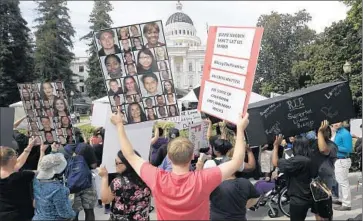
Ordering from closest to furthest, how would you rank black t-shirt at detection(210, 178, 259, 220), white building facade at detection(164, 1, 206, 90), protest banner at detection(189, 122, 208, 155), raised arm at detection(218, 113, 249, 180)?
raised arm at detection(218, 113, 249, 180) < black t-shirt at detection(210, 178, 259, 220) < protest banner at detection(189, 122, 208, 155) < white building facade at detection(164, 1, 206, 90)

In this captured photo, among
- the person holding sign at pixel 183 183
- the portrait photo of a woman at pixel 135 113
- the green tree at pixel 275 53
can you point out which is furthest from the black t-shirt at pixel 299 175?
the green tree at pixel 275 53

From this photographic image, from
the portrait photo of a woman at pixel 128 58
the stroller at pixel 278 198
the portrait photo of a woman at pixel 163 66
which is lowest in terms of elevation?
the stroller at pixel 278 198

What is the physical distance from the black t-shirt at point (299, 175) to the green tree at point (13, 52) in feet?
119

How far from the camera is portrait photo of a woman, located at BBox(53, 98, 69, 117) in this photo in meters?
5.19

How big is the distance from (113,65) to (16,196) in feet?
5.29

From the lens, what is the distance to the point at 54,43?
144ft

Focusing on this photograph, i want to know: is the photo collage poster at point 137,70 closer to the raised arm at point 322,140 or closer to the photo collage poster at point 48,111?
the photo collage poster at point 48,111

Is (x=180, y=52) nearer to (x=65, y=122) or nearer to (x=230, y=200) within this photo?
(x=65, y=122)

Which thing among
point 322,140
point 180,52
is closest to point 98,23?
point 180,52

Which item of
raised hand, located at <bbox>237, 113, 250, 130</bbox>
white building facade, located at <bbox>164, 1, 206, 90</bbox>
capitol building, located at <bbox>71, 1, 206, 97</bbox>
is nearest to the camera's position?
raised hand, located at <bbox>237, 113, 250, 130</bbox>

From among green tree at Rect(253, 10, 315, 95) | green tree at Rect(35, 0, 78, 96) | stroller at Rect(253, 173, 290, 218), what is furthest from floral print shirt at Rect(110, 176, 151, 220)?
green tree at Rect(35, 0, 78, 96)

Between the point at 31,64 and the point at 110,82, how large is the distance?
1597 inches

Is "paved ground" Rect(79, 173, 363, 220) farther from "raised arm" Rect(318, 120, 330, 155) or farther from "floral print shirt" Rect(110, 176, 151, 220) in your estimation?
"floral print shirt" Rect(110, 176, 151, 220)

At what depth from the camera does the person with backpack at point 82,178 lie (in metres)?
5.40
